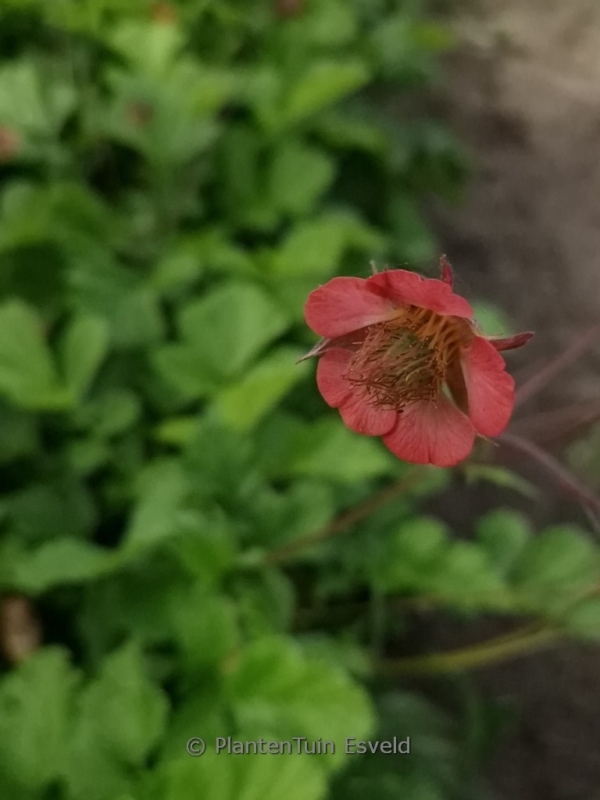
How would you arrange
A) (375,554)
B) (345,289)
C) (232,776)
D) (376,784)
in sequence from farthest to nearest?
(375,554) → (376,784) → (232,776) → (345,289)

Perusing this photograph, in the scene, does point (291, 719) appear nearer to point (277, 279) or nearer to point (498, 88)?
point (277, 279)

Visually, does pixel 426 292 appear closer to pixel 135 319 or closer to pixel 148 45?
pixel 135 319

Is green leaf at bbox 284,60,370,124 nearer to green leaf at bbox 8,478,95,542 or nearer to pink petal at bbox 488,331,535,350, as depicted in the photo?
green leaf at bbox 8,478,95,542

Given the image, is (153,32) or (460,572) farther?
(153,32)

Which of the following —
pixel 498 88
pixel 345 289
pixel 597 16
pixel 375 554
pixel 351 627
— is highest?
pixel 345 289

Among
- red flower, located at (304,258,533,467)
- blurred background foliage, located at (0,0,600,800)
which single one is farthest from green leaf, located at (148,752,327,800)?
red flower, located at (304,258,533,467)

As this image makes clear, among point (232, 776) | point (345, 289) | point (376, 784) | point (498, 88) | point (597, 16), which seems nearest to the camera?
point (345, 289)

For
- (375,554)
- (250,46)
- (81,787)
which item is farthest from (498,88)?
(81,787)
